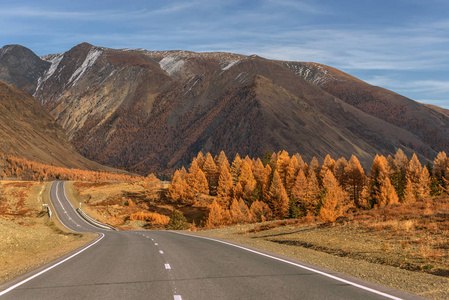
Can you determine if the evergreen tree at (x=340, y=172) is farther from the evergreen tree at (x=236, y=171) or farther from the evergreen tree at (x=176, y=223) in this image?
the evergreen tree at (x=176, y=223)

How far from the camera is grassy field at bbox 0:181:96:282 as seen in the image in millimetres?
20909

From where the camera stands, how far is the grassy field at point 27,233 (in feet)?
A: 68.6

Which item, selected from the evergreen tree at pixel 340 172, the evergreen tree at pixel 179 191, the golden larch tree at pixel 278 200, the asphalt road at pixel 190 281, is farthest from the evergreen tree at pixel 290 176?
the asphalt road at pixel 190 281

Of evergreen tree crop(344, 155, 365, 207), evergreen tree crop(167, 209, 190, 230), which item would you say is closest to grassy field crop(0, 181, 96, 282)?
evergreen tree crop(167, 209, 190, 230)

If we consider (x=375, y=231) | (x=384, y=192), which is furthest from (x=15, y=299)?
(x=384, y=192)

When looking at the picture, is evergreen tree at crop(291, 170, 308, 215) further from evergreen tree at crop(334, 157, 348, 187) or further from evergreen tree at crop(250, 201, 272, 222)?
evergreen tree at crop(334, 157, 348, 187)

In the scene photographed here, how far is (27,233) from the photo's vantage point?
112 feet

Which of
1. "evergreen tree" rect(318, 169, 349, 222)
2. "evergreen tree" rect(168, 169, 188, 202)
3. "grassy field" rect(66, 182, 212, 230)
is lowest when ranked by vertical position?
"grassy field" rect(66, 182, 212, 230)

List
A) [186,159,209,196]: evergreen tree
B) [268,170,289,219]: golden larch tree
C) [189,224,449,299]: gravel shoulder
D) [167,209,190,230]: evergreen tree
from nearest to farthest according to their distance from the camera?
[189,224,449,299]: gravel shoulder, [167,209,190,230]: evergreen tree, [268,170,289,219]: golden larch tree, [186,159,209,196]: evergreen tree

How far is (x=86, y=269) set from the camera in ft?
50.2

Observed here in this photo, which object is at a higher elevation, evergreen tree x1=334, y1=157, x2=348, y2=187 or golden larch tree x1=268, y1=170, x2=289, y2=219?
evergreen tree x1=334, y1=157, x2=348, y2=187

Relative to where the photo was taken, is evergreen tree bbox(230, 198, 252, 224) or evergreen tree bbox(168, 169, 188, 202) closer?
evergreen tree bbox(230, 198, 252, 224)

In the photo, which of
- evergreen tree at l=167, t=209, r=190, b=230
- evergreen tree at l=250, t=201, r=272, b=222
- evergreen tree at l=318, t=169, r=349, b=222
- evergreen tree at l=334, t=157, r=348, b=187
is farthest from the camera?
evergreen tree at l=334, t=157, r=348, b=187

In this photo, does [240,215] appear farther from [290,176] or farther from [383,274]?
[383,274]
